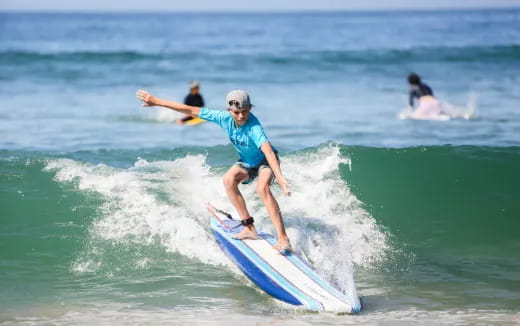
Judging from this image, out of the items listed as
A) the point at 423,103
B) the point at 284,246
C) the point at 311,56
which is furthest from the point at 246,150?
the point at 311,56

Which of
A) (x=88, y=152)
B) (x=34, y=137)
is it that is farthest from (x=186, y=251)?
(x=34, y=137)

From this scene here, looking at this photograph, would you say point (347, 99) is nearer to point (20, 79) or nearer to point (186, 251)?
point (20, 79)

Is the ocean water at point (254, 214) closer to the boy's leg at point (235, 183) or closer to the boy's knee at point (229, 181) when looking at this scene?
the boy's leg at point (235, 183)

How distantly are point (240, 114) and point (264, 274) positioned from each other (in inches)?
60.9

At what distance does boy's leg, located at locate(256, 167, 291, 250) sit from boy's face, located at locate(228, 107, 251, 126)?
539 mm

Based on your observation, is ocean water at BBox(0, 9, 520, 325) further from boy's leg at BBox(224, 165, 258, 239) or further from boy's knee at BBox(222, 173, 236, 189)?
boy's knee at BBox(222, 173, 236, 189)

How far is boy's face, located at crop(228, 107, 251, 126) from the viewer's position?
7566mm

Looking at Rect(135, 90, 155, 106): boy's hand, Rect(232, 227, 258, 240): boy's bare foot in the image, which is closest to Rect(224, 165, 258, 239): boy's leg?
Rect(232, 227, 258, 240): boy's bare foot

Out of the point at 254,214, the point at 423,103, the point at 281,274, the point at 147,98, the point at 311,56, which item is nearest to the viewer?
the point at 281,274

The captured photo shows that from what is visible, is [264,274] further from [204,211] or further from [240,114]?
[204,211]

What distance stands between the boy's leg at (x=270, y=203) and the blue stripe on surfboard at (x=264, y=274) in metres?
0.31

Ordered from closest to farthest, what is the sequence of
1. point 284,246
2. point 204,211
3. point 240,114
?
point 240,114
point 284,246
point 204,211

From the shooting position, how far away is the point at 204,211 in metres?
9.71

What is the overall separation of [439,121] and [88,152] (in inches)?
333
